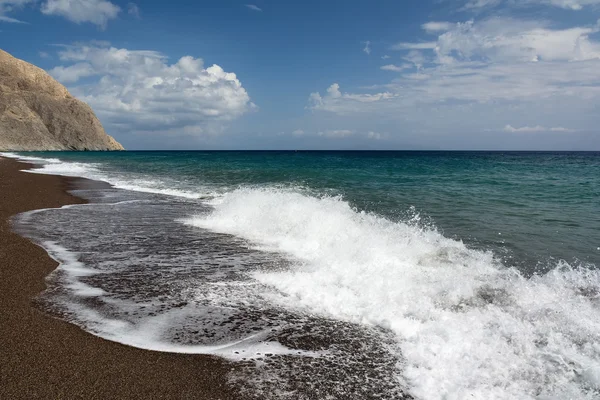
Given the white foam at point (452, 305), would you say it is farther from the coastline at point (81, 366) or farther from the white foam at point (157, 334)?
the coastline at point (81, 366)

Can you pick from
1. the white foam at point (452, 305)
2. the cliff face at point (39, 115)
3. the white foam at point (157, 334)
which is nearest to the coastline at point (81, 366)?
the white foam at point (157, 334)

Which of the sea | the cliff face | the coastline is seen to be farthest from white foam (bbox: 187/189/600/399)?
the cliff face

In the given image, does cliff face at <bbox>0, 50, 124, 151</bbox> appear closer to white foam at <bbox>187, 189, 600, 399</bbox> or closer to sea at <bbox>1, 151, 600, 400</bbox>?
sea at <bbox>1, 151, 600, 400</bbox>

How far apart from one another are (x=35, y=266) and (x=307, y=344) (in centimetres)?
565

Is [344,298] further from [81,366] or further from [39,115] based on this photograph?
[39,115]

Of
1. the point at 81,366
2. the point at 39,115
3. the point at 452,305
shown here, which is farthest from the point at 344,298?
the point at 39,115

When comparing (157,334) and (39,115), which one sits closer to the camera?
(157,334)

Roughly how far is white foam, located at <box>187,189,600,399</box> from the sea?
0.9 inches

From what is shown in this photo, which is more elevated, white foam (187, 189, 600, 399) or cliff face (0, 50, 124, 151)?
cliff face (0, 50, 124, 151)

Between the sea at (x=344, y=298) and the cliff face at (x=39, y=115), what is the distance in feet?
385

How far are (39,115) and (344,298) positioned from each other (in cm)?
13978

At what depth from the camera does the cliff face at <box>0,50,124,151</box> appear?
10825 cm

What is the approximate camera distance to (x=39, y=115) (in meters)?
120

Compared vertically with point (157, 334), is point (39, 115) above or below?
above
